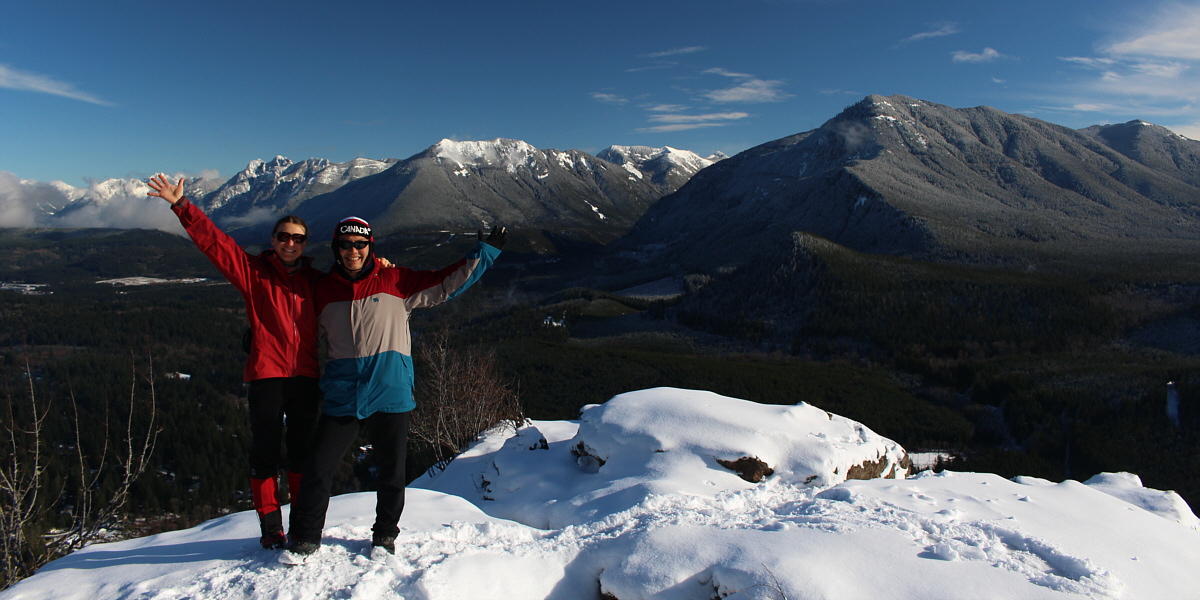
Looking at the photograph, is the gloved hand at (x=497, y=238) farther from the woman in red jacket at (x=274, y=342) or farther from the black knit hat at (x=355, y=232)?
the woman in red jacket at (x=274, y=342)

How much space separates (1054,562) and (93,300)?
248m

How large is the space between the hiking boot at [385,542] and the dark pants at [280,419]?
0.92 metres

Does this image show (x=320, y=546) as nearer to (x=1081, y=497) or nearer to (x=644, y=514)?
(x=644, y=514)

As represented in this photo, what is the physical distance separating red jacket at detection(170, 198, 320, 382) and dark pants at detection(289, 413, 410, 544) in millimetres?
575

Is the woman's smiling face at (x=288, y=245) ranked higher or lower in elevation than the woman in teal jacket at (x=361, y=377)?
higher

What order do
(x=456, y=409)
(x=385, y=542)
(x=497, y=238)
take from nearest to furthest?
(x=385, y=542) → (x=497, y=238) → (x=456, y=409)

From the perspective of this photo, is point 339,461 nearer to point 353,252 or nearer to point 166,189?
point 353,252

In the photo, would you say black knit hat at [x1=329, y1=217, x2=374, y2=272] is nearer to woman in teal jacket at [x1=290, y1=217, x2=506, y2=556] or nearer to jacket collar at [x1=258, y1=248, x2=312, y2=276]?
woman in teal jacket at [x1=290, y1=217, x2=506, y2=556]

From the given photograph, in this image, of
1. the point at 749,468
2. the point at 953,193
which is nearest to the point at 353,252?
the point at 749,468

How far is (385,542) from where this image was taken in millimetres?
5066

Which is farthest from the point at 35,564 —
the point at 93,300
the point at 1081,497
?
the point at 93,300

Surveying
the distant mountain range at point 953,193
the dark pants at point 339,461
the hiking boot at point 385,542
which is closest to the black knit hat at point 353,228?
the dark pants at point 339,461

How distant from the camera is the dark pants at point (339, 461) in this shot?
4.84 meters

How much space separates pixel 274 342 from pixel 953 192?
483ft
